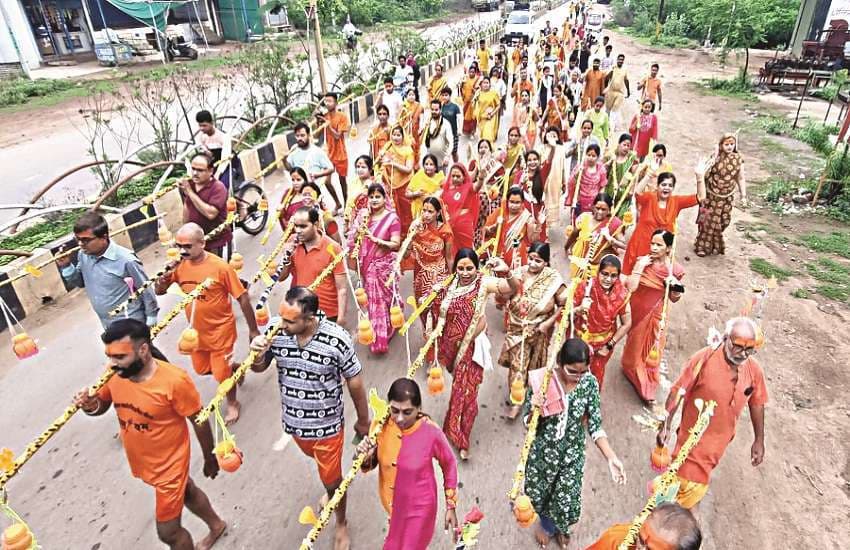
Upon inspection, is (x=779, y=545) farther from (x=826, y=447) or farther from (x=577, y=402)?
(x=577, y=402)

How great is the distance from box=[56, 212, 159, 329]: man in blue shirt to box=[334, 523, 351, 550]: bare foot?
1.97m

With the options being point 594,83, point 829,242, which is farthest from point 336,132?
point 829,242

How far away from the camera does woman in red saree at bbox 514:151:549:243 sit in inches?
239

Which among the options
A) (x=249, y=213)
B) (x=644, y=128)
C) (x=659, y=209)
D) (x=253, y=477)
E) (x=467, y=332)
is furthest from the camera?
(x=644, y=128)

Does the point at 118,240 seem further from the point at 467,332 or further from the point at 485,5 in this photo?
the point at 485,5

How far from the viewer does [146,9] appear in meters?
20.6

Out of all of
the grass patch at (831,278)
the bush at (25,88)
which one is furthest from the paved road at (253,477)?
the bush at (25,88)

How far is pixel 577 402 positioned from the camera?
2.66 m

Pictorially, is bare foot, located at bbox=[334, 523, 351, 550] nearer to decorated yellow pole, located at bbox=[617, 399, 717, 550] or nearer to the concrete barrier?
decorated yellow pole, located at bbox=[617, 399, 717, 550]

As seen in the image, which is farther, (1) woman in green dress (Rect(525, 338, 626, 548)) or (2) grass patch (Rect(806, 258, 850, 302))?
(2) grass patch (Rect(806, 258, 850, 302))

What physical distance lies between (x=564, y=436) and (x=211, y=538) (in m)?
2.25

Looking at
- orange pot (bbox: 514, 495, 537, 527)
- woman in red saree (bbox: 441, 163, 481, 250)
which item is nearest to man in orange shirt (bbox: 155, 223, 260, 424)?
orange pot (bbox: 514, 495, 537, 527)

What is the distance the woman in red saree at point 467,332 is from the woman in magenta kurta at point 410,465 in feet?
3.76

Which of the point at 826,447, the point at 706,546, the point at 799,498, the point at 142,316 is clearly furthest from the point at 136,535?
the point at 826,447
